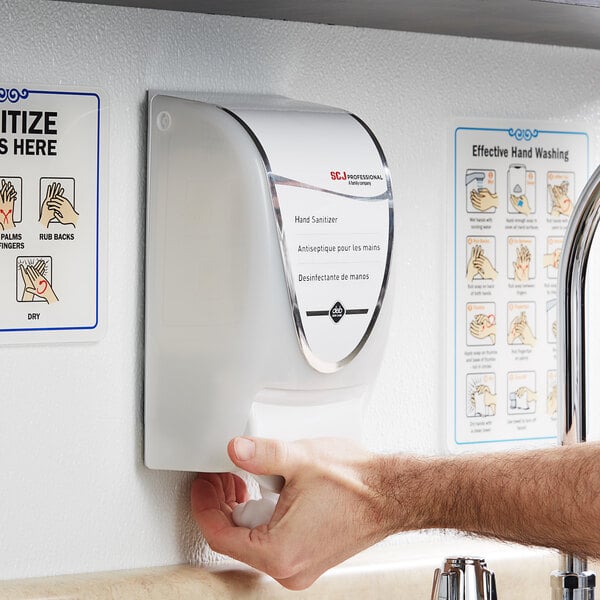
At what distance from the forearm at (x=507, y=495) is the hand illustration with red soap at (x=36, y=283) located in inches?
13.9

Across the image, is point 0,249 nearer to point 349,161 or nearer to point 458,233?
point 349,161

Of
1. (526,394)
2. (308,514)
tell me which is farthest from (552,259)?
(308,514)

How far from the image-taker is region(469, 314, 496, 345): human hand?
1253 mm

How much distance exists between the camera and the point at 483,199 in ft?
4.11

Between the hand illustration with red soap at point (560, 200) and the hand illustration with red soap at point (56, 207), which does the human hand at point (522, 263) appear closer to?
the hand illustration with red soap at point (560, 200)

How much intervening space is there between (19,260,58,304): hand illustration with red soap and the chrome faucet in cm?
50

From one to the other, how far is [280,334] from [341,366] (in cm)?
7

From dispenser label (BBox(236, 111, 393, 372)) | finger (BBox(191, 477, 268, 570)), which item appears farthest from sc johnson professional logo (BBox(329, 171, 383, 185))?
finger (BBox(191, 477, 268, 570))

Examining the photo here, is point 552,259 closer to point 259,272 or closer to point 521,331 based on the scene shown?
point 521,331

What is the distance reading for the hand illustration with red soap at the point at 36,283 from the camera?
1.02 meters

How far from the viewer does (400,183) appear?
1204 mm

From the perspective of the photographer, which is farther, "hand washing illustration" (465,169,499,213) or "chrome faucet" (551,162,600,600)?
"hand washing illustration" (465,169,499,213)

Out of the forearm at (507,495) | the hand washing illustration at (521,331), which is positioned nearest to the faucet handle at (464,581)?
the forearm at (507,495)

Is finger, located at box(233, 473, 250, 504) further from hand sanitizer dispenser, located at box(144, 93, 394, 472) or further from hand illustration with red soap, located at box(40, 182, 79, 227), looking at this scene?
hand illustration with red soap, located at box(40, 182, 79, 227)
